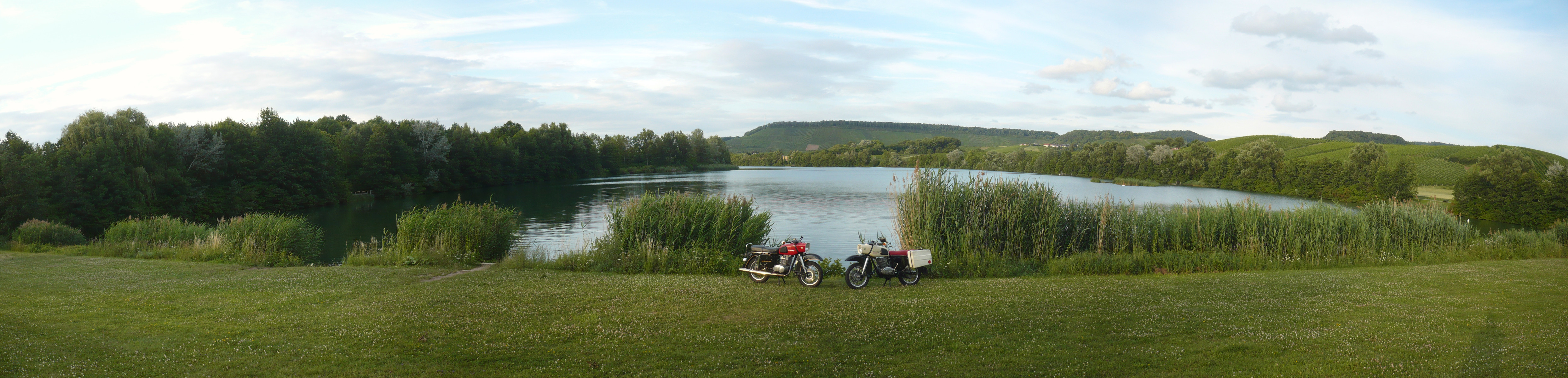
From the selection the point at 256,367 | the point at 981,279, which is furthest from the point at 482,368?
the point at 981,279

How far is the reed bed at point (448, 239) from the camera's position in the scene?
16734 millimetres

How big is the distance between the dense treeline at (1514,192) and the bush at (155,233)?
203 feet

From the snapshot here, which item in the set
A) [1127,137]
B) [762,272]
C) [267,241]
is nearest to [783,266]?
[762,272]

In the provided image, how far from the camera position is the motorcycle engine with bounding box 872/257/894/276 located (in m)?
11.7

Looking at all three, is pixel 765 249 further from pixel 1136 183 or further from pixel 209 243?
pixel 1136 183

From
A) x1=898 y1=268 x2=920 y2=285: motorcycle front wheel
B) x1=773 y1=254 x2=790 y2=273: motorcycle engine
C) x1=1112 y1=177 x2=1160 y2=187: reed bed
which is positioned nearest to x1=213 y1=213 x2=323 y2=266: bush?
x1=773 y1=254 x2=790 y2=273: motorcycle engine

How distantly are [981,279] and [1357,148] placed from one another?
68.5 m

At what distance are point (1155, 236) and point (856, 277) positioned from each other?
35.8 feet

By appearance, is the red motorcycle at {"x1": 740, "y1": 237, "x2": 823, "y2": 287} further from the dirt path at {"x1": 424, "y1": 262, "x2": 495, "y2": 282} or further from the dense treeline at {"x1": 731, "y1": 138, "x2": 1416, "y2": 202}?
the dirt path at {"x1": 424, "y1": 262, "x2": 495, "y2": 282}

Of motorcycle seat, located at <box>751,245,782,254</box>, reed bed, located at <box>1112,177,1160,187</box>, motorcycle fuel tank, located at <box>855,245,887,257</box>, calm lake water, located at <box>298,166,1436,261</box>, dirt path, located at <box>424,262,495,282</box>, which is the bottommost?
calm lake water, located at <box>298,166,1436,261</box>

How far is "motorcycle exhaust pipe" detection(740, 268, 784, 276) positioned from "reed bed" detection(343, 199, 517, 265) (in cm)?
791

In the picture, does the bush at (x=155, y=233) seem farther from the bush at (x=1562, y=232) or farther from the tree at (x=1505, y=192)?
the tree at (x=1505, y=192)

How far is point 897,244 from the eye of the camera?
18.5 meters

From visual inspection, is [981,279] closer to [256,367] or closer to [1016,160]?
[256,367]
